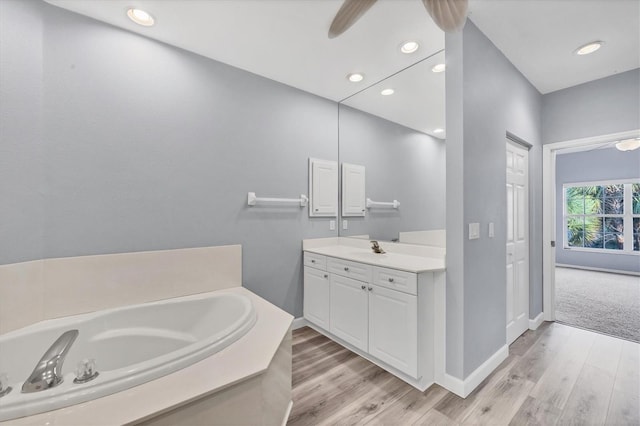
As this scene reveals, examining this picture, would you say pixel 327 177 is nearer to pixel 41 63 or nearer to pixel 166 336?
pixel 166 336

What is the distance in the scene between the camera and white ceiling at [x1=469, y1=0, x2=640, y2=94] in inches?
67.1

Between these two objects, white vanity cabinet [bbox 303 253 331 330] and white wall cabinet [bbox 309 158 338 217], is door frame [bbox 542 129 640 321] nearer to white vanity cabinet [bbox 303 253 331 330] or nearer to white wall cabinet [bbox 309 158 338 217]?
white wall cabinet [bbox 309 158 338 217]

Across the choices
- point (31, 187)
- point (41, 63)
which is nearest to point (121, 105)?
point (41, 63)

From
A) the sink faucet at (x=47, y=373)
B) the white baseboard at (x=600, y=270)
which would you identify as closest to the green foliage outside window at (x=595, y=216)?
the white baseboard at (x=600, y=270)

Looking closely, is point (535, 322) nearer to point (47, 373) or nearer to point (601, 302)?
point (601, 302)

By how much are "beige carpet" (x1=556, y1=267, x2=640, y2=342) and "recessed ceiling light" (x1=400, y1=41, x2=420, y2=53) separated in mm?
3316

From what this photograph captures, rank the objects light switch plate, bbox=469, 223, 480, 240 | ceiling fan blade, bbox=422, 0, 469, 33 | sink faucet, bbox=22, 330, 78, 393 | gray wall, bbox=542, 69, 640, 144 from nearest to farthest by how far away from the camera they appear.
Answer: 1. sink faucet, bbox=22, 330, 78, 393
2. ceiling fan blade, bbox=422, 0, 469, 33
3. light switch plate, bbox=469, 223, 480, 240
4. gray wall, bbox=542, 69, 640, 144

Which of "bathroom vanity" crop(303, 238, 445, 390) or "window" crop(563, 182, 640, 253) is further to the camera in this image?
"window" crop(563, 182, 640, 253)

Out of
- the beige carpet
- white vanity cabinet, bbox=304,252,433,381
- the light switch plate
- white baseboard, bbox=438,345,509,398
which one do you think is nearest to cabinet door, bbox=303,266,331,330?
white vanity cabinet, bbox=304,252,433,381

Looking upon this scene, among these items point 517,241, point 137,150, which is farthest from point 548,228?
point 137,150

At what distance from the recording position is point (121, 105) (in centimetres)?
186

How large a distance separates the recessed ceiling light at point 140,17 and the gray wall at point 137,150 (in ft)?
0.53

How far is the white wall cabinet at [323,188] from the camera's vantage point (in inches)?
113

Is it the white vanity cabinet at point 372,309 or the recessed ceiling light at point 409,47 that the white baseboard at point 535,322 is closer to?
the white vanity cabinet at point 372,309
